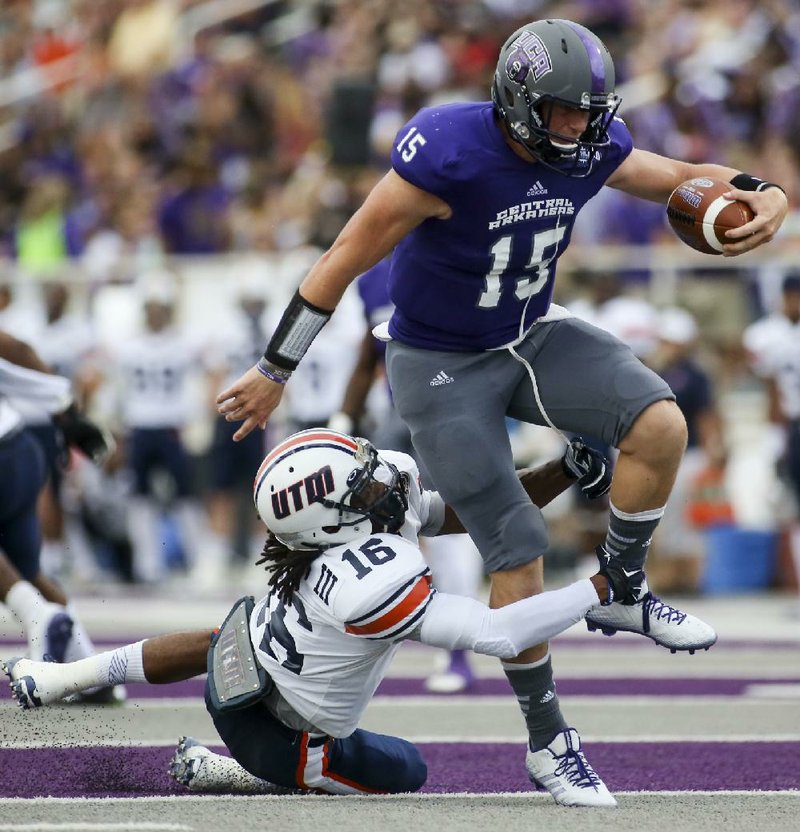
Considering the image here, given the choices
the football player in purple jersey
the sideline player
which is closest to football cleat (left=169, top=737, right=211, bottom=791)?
the football player in purple jersey

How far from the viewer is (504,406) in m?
4.92

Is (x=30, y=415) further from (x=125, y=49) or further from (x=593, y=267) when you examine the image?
(x=125, y=49)

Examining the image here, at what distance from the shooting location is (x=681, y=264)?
11.9 m

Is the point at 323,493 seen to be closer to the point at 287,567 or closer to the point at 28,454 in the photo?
the point at 287,567

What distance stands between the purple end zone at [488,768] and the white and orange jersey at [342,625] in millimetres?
426

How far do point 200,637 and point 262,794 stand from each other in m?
0.45

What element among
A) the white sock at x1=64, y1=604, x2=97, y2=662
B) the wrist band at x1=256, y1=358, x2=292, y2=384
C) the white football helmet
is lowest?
the white sock at x1=64, y1=604, x2=97, y2=662

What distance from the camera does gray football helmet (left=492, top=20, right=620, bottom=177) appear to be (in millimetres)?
4547

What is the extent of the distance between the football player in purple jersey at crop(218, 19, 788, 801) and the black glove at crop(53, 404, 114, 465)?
1790mm

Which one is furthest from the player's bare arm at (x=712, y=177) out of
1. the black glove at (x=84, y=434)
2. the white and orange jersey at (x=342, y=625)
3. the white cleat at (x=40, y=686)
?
the black glove at (x=84, y=434)

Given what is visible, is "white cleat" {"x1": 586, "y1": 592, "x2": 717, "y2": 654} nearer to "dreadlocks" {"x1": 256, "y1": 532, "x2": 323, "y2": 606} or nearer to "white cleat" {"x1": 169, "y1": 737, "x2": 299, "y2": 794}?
"dreadlocks" {"x1": 256, "y1": 532, "x2": 323, "y2": 606}

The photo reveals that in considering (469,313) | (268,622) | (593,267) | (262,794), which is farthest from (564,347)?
(593,267)

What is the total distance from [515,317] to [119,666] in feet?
4.59

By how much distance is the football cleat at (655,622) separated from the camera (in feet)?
15.7
